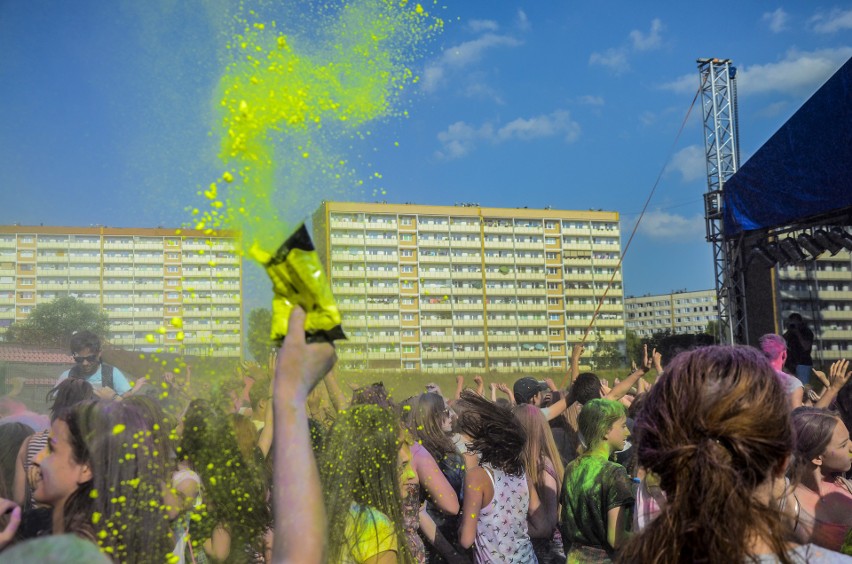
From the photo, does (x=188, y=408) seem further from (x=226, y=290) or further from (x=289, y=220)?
(x=289, y=220)

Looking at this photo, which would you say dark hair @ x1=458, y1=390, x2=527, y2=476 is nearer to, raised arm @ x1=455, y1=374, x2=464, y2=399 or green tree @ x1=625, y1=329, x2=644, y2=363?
raised arm @ x1=455, y1=374, x2=464, y2=399

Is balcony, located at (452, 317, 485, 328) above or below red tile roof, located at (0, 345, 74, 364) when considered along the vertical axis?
above

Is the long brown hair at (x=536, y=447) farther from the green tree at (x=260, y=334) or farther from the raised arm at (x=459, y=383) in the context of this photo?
the green tree at (x=260, y=334)

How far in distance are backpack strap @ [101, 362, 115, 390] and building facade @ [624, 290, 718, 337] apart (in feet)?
424

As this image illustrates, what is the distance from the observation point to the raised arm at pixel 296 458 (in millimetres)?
1319

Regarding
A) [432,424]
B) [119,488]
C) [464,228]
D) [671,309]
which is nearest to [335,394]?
[119,488]

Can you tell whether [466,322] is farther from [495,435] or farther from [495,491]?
[495,491]

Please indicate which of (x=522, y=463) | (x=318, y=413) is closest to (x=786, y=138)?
(x=522, y=463)

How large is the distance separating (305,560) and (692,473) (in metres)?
0.81

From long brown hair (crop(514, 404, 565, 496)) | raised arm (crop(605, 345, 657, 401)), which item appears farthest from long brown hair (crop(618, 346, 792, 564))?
raised arm (crop(605, 345, 657, 401))

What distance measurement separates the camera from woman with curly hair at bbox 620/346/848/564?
1.44 meters

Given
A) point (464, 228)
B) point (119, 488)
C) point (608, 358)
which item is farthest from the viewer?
A: point (608, 358)

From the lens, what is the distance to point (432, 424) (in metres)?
4.27

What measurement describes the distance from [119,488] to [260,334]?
547mm
